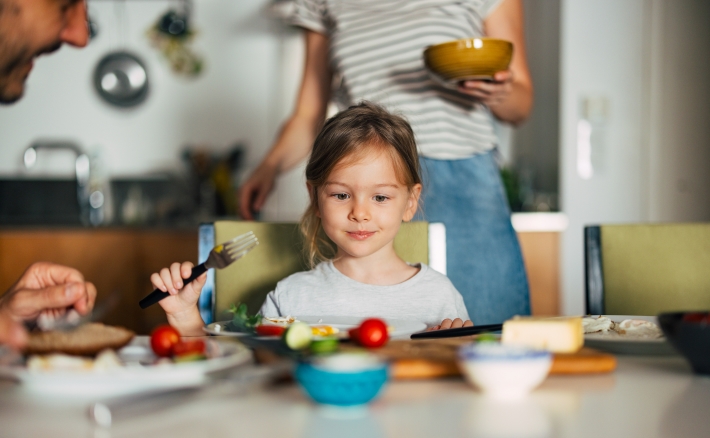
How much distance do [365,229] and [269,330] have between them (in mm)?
490

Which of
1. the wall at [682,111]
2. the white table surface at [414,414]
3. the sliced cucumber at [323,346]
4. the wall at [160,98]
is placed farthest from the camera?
the wall at [160,98]

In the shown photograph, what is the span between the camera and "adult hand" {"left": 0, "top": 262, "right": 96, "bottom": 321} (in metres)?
0.84

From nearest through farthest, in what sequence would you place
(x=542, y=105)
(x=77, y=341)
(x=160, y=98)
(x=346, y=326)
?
(x=77, y=341) → (x=346, y=326) → (x=542, y=105) → (x=160, y=98)

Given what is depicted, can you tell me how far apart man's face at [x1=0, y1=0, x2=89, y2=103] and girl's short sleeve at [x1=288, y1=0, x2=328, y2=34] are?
1.87 feet

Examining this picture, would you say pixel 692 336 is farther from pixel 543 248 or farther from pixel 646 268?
pixel 543 248

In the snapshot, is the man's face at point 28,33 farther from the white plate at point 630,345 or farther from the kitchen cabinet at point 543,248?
the kitchen cabinet at point 543,248

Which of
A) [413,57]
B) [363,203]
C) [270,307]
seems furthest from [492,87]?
[270,307]

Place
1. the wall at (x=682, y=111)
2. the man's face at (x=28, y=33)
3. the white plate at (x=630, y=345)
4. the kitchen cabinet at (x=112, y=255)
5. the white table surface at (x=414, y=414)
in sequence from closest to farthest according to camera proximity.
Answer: the white table surface at (x=414, y=414), the white plate at (x=630, y=345), the man's face at (x=28, y=33), the kitchen cabinet at (x=112, y=255), the wall at (x=682, y=111)

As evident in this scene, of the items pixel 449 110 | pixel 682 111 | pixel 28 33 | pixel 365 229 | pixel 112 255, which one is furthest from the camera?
pixel 682 111

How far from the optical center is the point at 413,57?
1591 millimetres

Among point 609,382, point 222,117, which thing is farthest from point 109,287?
point 609,382

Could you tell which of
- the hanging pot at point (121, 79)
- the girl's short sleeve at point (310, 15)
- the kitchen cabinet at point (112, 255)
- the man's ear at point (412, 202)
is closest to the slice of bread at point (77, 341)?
the man's ear at point (412, 202)

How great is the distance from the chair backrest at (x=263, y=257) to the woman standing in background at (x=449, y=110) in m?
0.09

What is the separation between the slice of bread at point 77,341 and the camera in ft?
2.13
